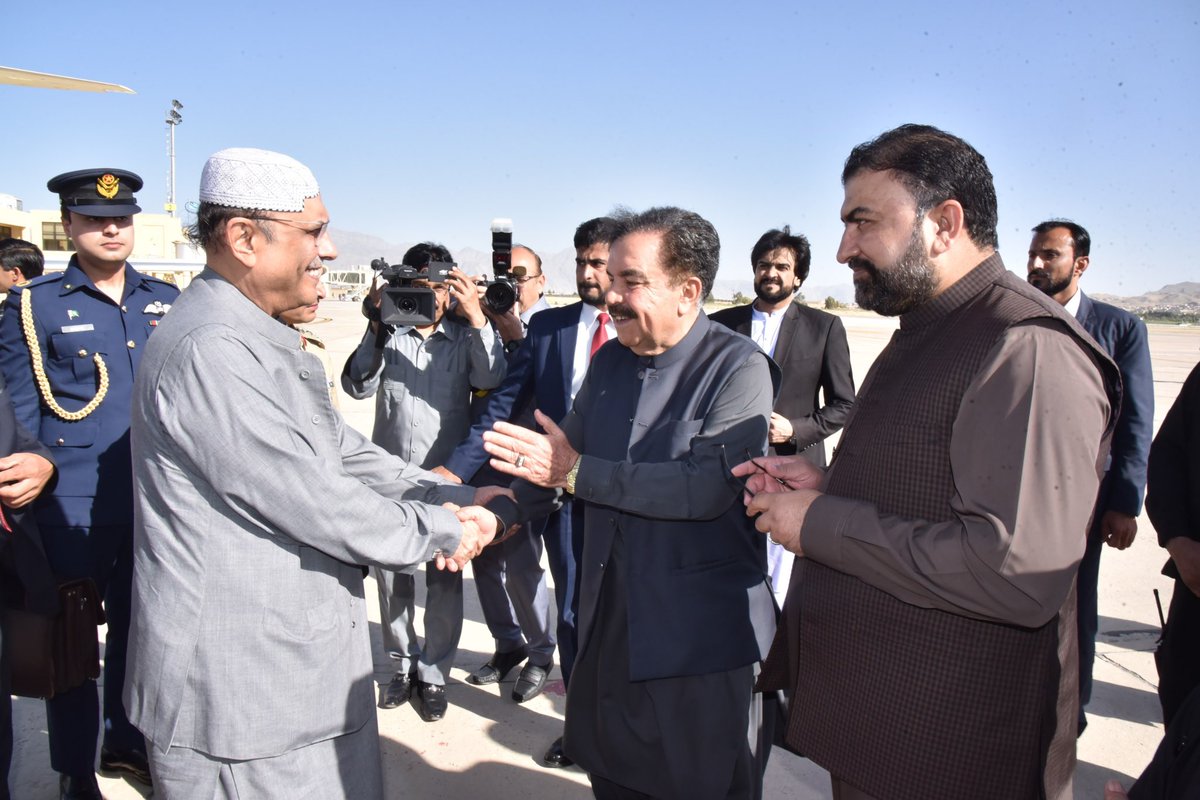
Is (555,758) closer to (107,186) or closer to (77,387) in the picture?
(77,387)

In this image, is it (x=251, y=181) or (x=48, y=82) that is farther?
(x=48, y=82)

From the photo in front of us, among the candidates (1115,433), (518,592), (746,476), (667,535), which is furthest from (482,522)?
(1115,433)

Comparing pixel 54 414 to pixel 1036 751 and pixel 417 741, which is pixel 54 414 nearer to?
pixel 417 741

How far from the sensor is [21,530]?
275cm

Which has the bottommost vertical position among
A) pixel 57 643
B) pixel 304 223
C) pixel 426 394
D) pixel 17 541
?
pixel 57 643

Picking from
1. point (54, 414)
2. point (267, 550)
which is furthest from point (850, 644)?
point (54, 414)

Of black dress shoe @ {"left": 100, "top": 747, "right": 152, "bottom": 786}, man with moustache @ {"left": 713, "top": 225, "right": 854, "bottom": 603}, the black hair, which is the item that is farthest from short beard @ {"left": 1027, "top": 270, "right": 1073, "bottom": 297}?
black dress shoe @ {"left": 100, "top": 747, "right": 152, "bottom": 786}

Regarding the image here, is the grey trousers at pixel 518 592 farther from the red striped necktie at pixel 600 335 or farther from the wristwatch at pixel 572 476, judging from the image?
the wristwatch at pixel 572 476

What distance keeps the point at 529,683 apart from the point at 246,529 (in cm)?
273

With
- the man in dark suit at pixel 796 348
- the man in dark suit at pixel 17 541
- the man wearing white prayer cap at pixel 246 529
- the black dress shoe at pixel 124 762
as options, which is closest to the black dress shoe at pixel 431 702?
the black dress shoe at pixel 124 762

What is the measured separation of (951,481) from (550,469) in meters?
1.22

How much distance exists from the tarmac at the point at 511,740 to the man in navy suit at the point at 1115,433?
0.95 feet

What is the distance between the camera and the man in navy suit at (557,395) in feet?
13.3

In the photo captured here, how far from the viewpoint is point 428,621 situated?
4.22 metres
